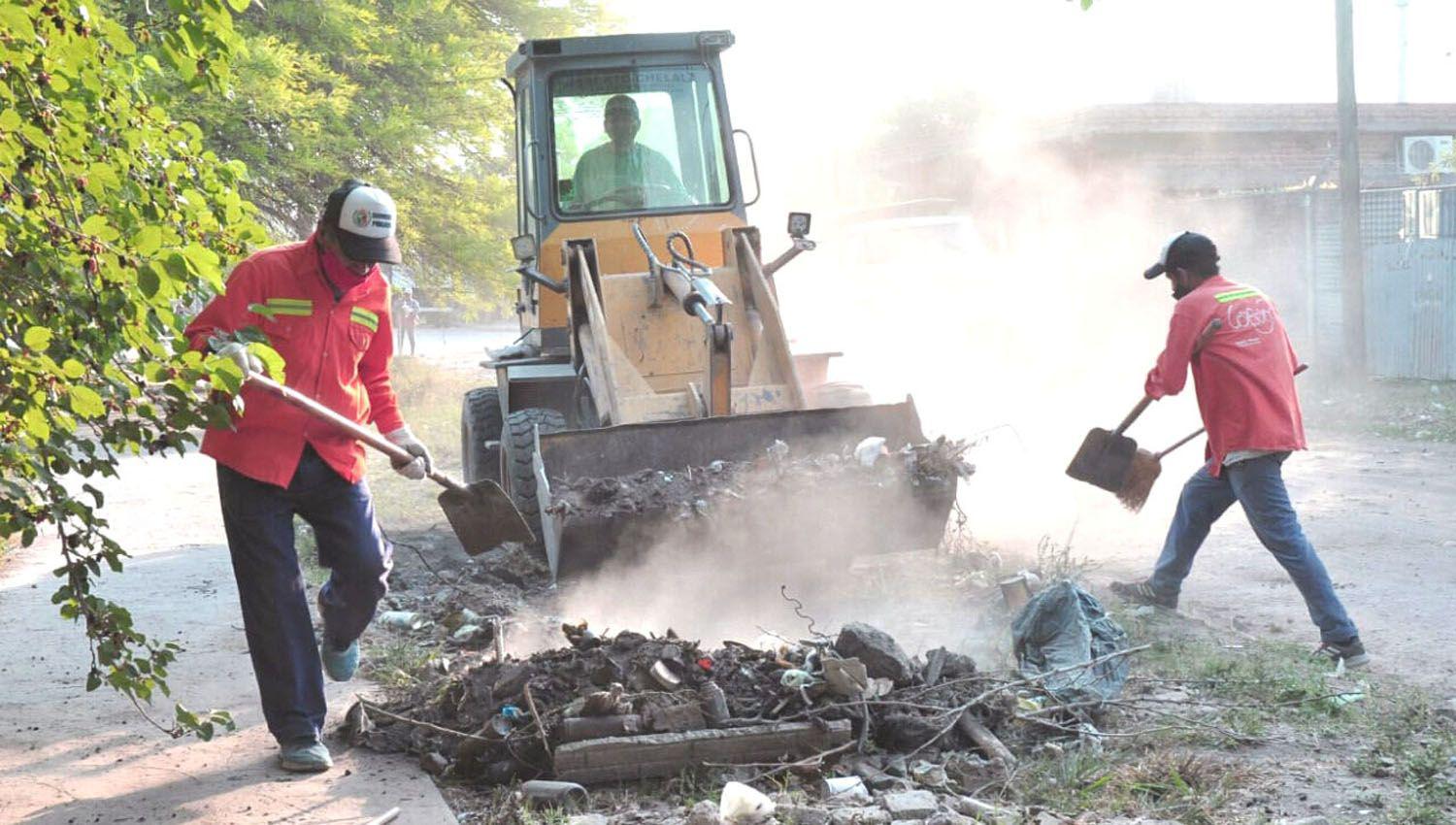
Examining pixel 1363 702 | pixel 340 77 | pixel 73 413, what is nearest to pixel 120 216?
pixel 73 413

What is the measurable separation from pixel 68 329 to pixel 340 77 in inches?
572

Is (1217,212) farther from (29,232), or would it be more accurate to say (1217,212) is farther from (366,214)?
(29,232)

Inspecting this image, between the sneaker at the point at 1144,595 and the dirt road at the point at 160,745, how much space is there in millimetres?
3668

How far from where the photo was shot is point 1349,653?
6086 mm

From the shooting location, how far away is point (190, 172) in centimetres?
400

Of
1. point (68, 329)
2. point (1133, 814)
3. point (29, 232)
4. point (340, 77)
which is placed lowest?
point (1133, 814)

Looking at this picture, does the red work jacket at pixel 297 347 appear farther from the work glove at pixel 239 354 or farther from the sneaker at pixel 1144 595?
the sneaker at pixel 1144 595

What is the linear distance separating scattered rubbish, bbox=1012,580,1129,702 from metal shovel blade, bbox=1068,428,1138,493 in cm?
151

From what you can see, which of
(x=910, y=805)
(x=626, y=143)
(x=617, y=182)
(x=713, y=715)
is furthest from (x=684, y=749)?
(x=626, y=143)

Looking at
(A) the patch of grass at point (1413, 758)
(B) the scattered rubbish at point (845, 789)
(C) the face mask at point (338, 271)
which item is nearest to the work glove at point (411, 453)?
(C) the face mask at point (338, 271)

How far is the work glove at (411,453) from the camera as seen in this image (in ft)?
17.6

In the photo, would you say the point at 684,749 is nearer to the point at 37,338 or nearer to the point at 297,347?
the point at 297,347

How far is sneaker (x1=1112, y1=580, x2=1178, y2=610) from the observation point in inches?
281

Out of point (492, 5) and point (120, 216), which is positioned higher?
point (492, 5)
